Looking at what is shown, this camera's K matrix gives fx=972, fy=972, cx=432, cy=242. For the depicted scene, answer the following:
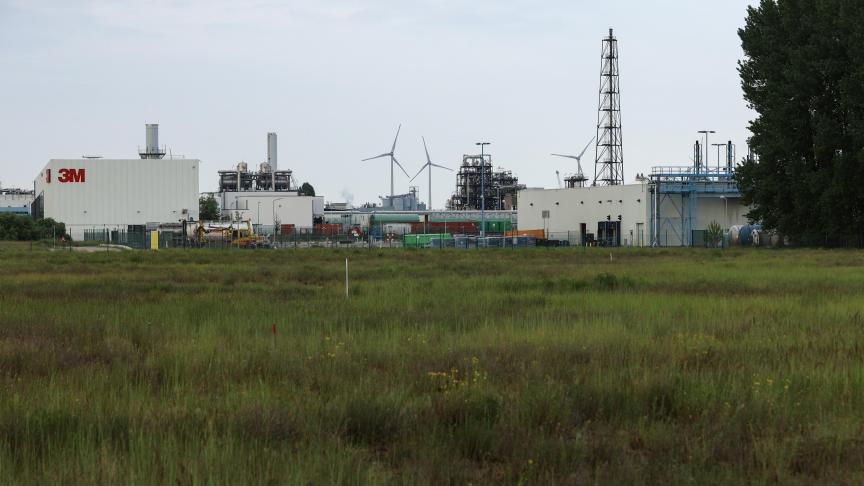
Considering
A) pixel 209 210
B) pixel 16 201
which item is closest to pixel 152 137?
pixel 209 210

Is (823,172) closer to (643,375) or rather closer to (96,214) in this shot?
(643,375)

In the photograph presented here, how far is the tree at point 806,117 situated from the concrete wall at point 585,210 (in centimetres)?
1875

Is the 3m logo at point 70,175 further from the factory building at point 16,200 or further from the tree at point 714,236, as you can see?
the tree at point 714,236

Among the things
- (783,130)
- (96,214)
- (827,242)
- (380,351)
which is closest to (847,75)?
(783,130)

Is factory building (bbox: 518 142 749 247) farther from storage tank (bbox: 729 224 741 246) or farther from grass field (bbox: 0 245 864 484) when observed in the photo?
grass field (bbox: 0 245 864 484)

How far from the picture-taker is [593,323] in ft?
48.7

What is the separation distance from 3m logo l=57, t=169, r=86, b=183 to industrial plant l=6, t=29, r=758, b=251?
11 cm

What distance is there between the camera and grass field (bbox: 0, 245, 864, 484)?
6.92 metres

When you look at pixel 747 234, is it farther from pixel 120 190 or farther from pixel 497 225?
pixel 120 190

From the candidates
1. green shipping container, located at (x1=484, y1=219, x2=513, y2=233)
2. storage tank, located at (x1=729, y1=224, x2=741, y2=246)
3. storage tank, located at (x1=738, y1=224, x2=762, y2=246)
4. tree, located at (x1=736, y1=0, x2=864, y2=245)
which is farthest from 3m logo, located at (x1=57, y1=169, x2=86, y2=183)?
tree, located at (x1=736, y1=0, x2=864, y2=245)

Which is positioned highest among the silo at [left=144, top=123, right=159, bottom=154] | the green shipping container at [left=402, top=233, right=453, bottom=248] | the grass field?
the silo at [left=144, top=123, right=159, bottom=154]

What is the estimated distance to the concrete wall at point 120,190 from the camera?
10300 cm

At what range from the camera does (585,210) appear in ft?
302

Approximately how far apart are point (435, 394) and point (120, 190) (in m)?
100
